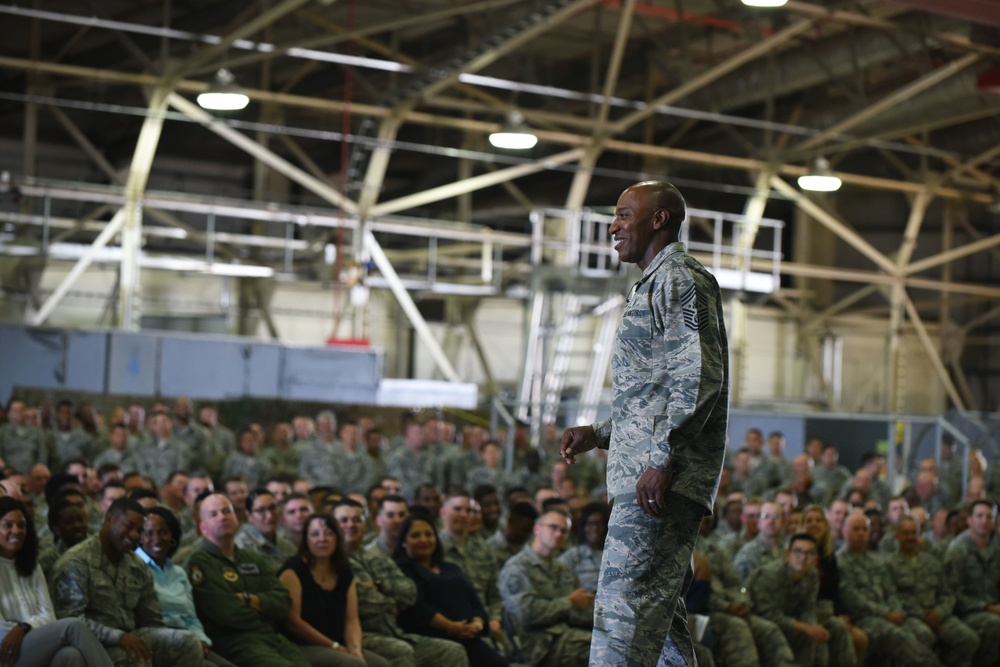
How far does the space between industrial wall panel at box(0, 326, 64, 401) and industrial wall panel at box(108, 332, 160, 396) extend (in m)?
0.59

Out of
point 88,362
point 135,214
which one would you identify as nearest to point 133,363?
point 88,362

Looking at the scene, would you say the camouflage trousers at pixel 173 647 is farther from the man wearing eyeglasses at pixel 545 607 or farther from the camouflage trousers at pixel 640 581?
the camouflage trousers at pixel 640 581

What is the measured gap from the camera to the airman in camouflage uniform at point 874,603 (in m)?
10.0

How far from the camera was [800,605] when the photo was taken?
31.2 feet

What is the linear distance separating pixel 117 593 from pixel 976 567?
712 cm

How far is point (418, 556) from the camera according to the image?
7.91 m

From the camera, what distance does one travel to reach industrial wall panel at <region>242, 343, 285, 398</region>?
663 inches

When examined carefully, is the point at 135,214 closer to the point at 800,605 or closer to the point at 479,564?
the point at 479,564

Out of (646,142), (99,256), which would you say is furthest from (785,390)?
(99,256)

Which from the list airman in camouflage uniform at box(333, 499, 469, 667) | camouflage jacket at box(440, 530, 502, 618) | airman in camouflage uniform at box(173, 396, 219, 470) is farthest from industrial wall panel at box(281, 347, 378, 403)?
airman in camouflage uniform at box(333, 499, 469, 667)

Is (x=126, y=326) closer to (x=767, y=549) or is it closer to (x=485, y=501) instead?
(x=485, y=501)

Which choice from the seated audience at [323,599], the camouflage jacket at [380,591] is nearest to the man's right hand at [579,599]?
the camouflage jacket at [380,591]

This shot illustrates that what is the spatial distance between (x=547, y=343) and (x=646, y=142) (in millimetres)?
6294

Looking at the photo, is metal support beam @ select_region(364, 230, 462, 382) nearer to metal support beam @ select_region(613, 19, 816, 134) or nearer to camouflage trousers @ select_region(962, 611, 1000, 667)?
metal support beam @ select_region(613, 19, 816, 134)
